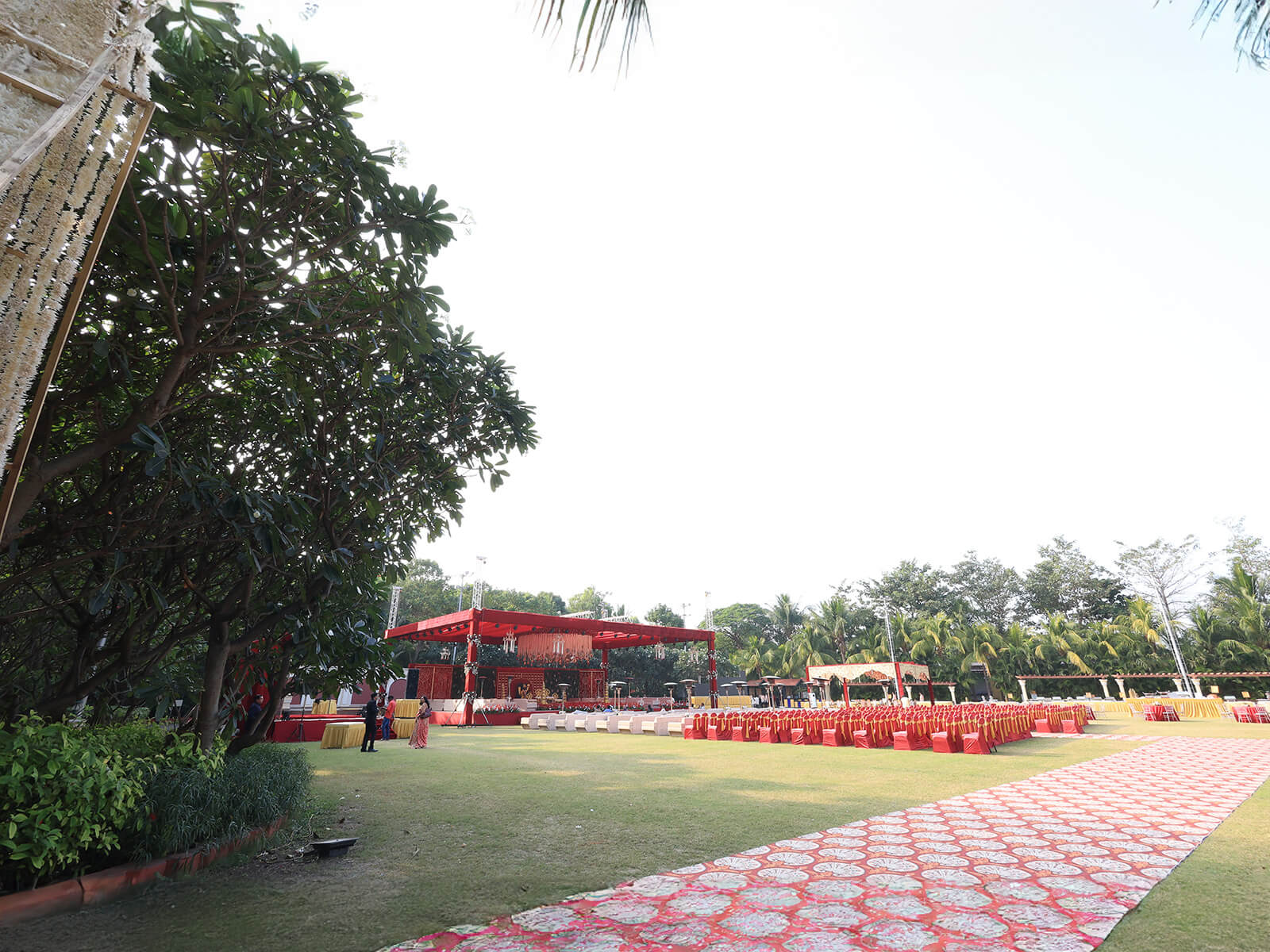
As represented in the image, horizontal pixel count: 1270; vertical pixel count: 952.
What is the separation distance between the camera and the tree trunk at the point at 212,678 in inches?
197

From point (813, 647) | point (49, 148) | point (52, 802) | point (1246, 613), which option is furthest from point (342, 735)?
point (1246, 613)

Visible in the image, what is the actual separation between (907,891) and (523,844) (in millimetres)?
2898

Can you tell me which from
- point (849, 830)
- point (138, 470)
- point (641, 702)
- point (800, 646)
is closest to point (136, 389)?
point (138, 470)

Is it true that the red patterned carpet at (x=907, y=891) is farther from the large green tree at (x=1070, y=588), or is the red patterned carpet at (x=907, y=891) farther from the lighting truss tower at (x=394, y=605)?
the large green tree at (x=1070, y=588)

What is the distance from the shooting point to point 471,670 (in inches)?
781

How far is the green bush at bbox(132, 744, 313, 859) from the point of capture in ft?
13.0

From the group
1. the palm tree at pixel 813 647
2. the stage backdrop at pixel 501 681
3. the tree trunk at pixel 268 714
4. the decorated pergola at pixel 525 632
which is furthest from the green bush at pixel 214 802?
the palm tree at pixel 813 647

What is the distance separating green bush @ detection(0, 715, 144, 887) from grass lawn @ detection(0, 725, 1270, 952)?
1.19 ft

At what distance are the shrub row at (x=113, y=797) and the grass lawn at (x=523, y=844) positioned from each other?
32 centimetres

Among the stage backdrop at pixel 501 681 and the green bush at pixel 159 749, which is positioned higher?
the stage backdrop at pixel 501 681

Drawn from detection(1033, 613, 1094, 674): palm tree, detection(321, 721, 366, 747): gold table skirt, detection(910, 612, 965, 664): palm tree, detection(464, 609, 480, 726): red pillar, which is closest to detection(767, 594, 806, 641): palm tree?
detection(910, 612, 965, 664): palm tree

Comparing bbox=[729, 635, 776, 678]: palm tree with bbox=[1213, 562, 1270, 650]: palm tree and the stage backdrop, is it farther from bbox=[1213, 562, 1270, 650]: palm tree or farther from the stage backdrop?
bbox=[1213, 562, 1270, 650]: palm tree

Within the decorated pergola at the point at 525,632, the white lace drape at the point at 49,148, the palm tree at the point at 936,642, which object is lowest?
the white lace drape at the point at 49,148

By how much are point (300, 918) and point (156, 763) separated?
1.87m
